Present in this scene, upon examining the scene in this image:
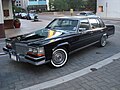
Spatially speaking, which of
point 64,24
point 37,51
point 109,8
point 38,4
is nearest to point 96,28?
point 64,24

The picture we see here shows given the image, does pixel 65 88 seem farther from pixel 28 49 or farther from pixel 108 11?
pixel 108 11

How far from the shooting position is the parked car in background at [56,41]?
181 inches

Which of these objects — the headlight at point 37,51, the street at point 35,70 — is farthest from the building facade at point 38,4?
the headlight at point 37,51

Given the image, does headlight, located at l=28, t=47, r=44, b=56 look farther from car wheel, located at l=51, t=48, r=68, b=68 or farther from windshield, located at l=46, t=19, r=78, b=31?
windshield, located at l=46, t=19, r=78, b=31

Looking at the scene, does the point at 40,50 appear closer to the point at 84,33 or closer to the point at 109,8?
the point at 84,33

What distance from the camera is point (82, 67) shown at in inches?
207

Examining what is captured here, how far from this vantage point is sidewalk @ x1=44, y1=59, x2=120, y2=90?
3.94 m

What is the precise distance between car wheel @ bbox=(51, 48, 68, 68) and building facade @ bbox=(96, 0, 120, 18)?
27461 mm

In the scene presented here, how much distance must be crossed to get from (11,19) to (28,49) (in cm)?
1120

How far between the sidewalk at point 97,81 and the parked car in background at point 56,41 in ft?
3.32

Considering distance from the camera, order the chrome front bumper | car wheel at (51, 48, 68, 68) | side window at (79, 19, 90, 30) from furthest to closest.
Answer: side window at (79, 19, 90, 30) < car wheel at (51, 48, 68, 68) < the chrome front bumper

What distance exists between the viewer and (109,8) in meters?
31.7

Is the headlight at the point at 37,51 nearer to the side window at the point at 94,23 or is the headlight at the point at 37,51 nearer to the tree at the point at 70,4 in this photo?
the side window at the point at 94,23

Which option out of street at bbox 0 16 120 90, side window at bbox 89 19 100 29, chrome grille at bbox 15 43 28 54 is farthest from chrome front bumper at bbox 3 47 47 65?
side window at bbox 89 19 100 29
